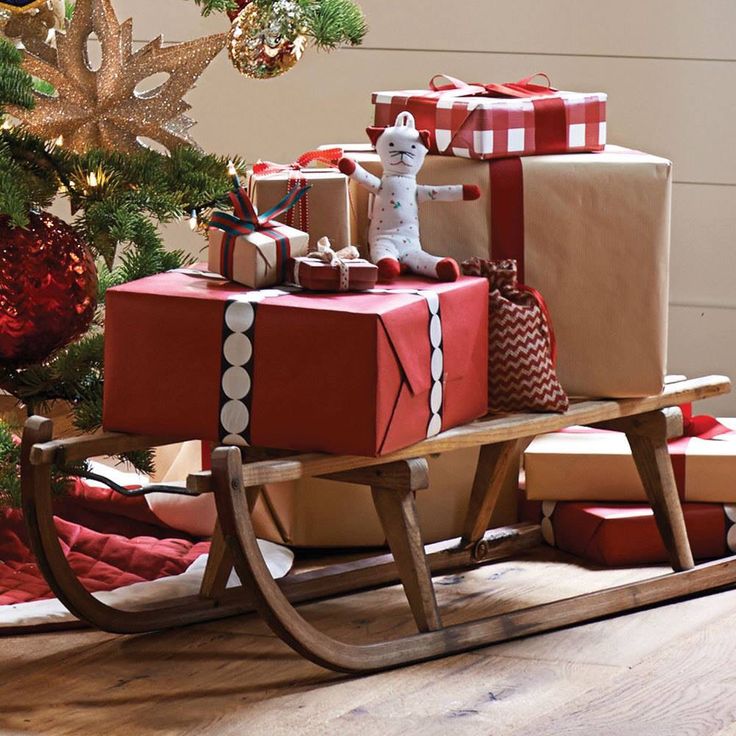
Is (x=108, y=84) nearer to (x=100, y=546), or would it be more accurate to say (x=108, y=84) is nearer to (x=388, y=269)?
(x=388, y=269)

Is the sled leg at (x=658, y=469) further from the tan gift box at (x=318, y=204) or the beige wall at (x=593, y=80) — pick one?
the beige wall at (x=593, y=80)

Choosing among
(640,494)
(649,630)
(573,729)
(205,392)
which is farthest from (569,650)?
(205,392)

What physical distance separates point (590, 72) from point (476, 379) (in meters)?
1.27

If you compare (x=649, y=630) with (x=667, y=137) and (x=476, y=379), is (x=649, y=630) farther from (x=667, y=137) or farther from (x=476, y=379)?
(x=667, y=137)

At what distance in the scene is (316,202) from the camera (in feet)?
5.16

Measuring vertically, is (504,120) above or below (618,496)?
above

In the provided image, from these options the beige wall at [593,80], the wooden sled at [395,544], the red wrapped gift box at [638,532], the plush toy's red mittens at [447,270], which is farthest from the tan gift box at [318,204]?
the beige wall at [593,80]

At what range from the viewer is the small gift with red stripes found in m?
1.43

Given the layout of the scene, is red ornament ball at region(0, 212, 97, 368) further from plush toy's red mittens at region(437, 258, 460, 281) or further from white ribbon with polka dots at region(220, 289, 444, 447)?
plush toy's red mittens at region(437, 258, 460, 281)

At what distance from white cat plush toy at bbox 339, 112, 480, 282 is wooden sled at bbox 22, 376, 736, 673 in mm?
217

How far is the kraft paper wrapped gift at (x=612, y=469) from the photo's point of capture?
1790 mm

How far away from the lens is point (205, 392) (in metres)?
1.40

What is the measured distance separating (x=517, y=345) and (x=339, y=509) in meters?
0.43

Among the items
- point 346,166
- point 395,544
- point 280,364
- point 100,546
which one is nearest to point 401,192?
point 346,166
